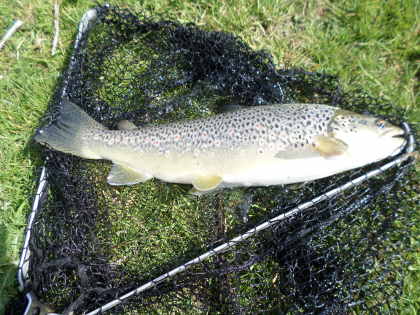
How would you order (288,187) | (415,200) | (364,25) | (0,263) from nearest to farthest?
1. (415,200)
2. (288,187)
3. (0,263)
4. (364,25)

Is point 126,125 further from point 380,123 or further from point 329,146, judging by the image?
point 380,123

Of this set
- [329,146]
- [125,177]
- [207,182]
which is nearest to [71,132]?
[125,177]

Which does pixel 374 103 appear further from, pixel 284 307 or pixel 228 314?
pixel 228 314

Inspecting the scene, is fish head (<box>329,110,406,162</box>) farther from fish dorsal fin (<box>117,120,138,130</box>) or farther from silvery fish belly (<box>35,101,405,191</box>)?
fish dorsal fin (<box>117,120,138,130</box>)

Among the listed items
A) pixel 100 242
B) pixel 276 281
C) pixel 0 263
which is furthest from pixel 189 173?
pixel 0 263

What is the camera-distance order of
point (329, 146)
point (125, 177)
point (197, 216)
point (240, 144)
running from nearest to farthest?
1. point (329, 146)
2. point (240, 144)
3. point (125, 177)
4. point (197, 216)

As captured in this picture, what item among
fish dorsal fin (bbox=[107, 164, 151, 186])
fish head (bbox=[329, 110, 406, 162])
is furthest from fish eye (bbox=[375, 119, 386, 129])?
fish dorsal fin (bbox=[107, 164, 151, 186])

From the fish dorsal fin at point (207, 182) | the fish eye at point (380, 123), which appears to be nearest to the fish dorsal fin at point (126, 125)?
the fish dorsal fin at point (207, 182)

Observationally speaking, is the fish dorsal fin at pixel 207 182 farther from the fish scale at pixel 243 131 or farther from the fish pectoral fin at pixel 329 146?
the fish pectoral fin at pixel 329 146
